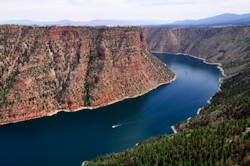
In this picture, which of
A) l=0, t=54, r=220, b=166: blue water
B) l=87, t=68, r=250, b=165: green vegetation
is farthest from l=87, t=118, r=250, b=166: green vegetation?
l=0, t=54, r=220, b=166: blue water

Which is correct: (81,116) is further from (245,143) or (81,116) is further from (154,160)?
(245,143)

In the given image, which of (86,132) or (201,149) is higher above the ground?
(201,149)

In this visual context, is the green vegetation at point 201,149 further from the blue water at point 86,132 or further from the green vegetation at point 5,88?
the green vegetation at point 5,88

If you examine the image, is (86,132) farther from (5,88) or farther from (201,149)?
(201,149)

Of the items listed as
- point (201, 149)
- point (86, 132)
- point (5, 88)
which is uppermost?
point (201, 149)

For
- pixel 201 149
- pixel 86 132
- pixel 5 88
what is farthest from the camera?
pixel 5 88

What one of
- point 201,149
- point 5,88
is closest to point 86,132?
point 5,88

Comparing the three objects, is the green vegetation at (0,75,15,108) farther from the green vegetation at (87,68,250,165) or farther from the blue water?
the green vegetation at (87,68,250,165)
